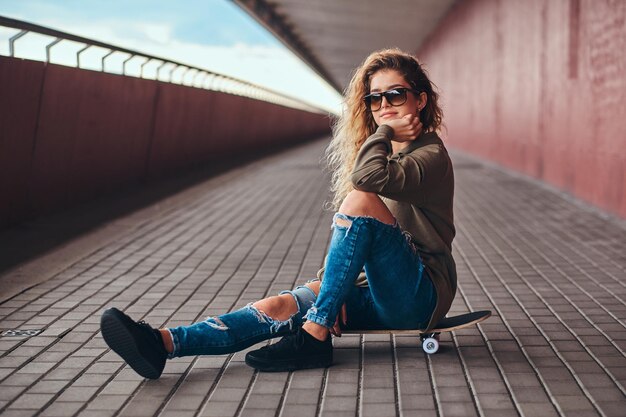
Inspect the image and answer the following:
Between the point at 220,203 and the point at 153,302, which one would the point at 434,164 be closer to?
the point at 153,302

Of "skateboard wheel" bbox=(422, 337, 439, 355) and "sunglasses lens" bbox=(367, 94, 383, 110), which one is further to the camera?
"skateboard wheel" bbox=(422, 337, 439, 355)

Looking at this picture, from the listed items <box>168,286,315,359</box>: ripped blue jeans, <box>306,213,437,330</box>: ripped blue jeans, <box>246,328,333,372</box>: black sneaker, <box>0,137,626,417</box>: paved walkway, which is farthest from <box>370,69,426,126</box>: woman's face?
<box>0,137,626,417</box>: paved walkway

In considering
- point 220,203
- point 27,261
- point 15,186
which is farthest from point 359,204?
point 220,203

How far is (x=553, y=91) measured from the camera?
11.3m

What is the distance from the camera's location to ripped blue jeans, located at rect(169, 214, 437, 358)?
3441 mm

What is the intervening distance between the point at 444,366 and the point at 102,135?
247 inches

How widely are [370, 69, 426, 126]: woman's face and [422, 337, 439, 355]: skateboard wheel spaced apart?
101 cm

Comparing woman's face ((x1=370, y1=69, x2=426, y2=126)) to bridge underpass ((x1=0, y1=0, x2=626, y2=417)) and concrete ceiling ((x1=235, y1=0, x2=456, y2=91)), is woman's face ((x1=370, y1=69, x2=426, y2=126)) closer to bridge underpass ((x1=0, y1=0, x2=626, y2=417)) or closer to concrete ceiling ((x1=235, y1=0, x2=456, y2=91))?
bridge underpass ((x1=0, y1=0, x2=626, y2=417))

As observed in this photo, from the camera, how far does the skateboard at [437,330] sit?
3711mm

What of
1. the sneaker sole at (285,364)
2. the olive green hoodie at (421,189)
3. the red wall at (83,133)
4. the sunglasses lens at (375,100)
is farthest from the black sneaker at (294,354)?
the red wall at (83,133)

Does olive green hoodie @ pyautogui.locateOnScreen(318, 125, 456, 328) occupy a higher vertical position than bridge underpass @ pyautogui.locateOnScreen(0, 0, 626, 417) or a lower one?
higher

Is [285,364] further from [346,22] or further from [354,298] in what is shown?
[346,22]

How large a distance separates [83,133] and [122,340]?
5.56 meters

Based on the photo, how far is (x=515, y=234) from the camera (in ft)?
25.2
